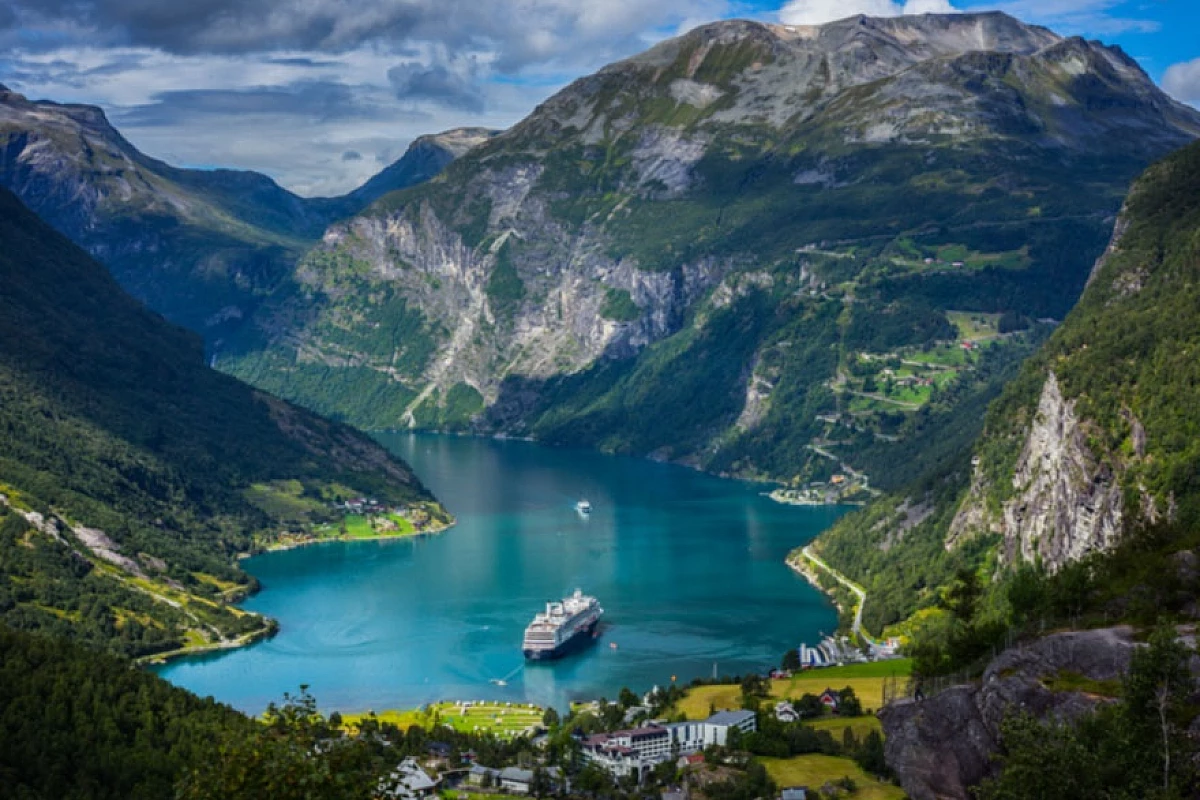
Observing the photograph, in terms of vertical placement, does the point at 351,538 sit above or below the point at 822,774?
above

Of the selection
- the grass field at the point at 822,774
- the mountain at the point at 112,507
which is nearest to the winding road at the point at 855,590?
the grass field at the point at 822,774

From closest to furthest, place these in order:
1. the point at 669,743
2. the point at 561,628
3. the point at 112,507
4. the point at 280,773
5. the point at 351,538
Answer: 1. the point at 280,773
2. the point at 669,743
3. the point at 561,628
4. the point at 112,507
5. the point at 351,538

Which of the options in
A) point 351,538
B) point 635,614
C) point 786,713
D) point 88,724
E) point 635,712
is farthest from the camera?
point 351,538

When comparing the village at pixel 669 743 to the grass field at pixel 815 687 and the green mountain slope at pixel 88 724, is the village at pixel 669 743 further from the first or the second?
the green mountain slope at pixel 88 724

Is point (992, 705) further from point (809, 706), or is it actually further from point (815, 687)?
point (815, 687)

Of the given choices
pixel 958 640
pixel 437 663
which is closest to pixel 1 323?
pixel 437 663

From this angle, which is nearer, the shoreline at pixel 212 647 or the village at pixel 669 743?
the village at pixel 669 743

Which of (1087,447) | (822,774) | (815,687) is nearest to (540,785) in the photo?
(822,774)
